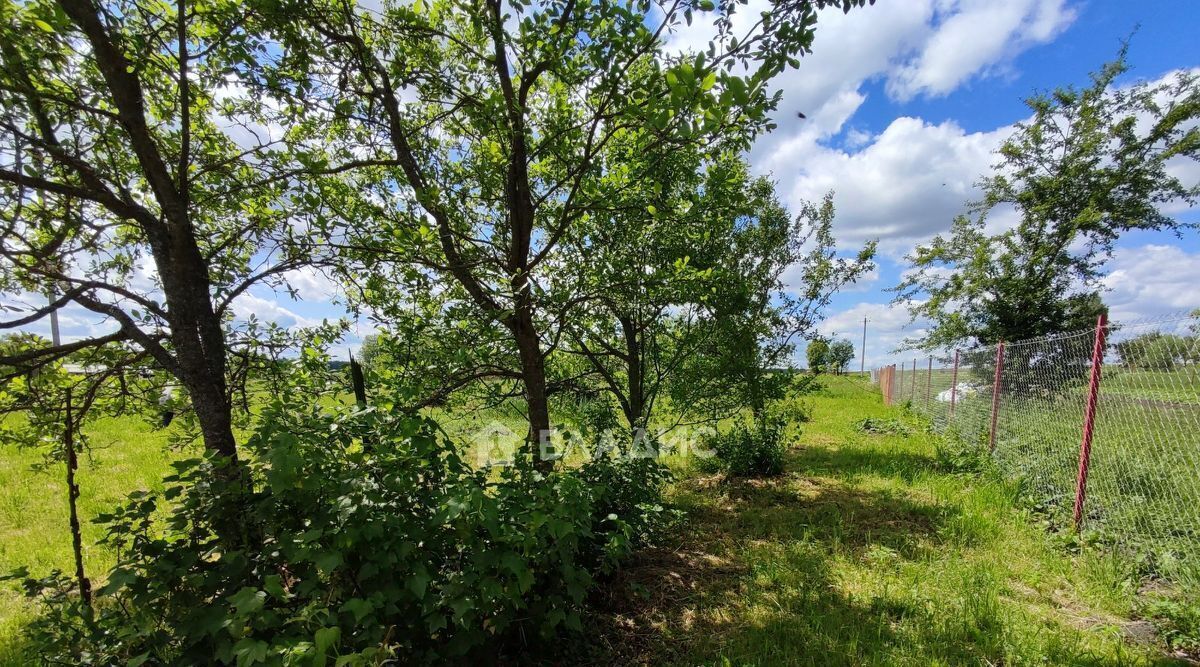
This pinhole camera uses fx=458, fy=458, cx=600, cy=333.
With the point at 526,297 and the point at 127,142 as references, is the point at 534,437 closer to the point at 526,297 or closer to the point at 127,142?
the point at 526,297

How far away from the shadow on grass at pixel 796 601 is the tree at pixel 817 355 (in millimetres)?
2069

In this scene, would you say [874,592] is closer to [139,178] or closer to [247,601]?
[247,601]

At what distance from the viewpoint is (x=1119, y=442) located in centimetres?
370

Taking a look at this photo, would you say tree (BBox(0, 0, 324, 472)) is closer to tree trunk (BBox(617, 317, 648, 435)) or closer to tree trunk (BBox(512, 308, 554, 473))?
tree trunk (BBox(512, 308, 554, 473))

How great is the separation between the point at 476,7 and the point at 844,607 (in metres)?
4.36

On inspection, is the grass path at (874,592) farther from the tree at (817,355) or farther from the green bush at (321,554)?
the tree at (817,355)

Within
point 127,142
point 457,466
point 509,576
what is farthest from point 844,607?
point 127,142

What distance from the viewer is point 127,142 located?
296cm

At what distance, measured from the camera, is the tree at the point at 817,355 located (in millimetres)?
6797

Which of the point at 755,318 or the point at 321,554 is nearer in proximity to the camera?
the point at 321,554

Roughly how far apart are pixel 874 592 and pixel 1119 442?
2482 millimetres

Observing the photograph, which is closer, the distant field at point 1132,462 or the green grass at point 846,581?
the green grass at point 846,581

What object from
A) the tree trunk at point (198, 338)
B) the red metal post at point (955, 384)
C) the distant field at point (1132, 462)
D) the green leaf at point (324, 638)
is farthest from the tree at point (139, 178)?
the red metal post at point (955, 384)

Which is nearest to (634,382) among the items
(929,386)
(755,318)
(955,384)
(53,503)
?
(755,318)
